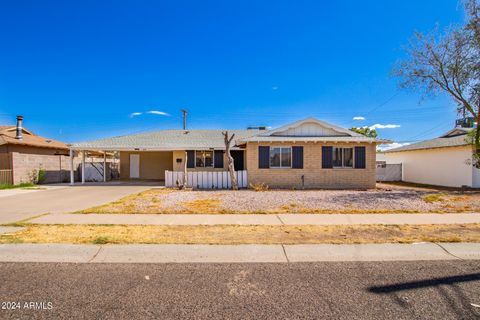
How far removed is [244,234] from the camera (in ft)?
20.4

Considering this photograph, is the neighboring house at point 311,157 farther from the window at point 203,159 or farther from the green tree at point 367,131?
the green tree at point 367,131

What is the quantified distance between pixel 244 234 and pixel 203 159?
1388cm

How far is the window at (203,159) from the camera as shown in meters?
19.6

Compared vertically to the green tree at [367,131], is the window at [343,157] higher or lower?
lower

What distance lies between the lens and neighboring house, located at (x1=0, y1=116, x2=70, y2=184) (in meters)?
16.9

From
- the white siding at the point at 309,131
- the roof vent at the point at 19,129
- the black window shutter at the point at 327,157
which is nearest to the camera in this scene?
the black window shutter at the point at 327,157

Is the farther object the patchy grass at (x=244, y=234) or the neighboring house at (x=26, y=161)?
the neighboring house at (x=26, y=161)

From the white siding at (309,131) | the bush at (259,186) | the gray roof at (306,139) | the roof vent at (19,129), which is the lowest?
the bush at (259,186)

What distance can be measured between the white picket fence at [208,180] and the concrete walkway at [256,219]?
797cm

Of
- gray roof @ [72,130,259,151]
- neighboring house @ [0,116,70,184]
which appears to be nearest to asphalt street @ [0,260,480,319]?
gray roof @ [72,130,259,151]

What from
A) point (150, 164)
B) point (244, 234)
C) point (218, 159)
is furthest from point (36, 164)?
point (244, 234)

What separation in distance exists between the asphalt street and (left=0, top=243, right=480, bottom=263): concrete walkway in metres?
0.24

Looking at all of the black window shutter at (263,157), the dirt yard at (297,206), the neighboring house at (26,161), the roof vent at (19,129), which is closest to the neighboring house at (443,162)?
the dirt yard at (297,206)

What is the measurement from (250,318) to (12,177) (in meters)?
19.8
